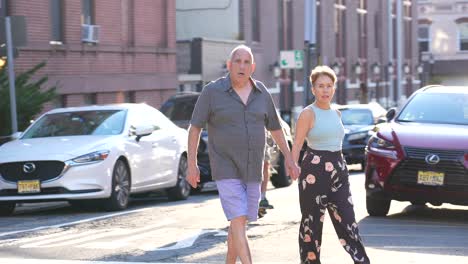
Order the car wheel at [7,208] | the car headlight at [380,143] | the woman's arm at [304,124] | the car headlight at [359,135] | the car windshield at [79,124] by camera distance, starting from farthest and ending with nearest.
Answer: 1. the car headlight at [359,135]
2. the car windshield at [79,124]
3. the car wheel at [7,208]
4. the car headlight at [380,143]
5. the woman's arm at [304,124]

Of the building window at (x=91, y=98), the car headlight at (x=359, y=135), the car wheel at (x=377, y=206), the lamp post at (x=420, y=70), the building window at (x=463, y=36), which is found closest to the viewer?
the car wheel at (x=377, y=206)

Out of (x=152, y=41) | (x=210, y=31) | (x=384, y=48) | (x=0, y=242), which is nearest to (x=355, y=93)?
(x=384, y=48)

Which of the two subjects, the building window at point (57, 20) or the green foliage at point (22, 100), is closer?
the green foliage at point (22, 100)

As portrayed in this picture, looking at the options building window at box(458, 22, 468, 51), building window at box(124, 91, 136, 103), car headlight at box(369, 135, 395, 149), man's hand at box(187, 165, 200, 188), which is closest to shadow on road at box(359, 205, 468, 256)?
car headlight at box(369, 135, 395, 149)

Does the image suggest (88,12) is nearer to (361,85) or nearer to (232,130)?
(232,130)

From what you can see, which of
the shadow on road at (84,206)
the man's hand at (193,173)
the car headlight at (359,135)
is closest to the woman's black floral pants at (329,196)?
the man's hand at (193,173)

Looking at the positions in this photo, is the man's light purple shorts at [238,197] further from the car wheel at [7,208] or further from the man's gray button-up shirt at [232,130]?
the car wheel at [7,208]

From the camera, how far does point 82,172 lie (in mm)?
14516

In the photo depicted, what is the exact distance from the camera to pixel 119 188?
49.8 ft

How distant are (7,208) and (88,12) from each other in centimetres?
1249

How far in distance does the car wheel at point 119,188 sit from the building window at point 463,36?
5524 cm

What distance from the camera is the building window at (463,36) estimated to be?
68.1m

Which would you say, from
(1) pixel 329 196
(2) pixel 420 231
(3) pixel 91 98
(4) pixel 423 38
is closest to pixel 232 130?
(1) pixel 329 196

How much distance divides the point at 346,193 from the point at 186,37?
30243mm
